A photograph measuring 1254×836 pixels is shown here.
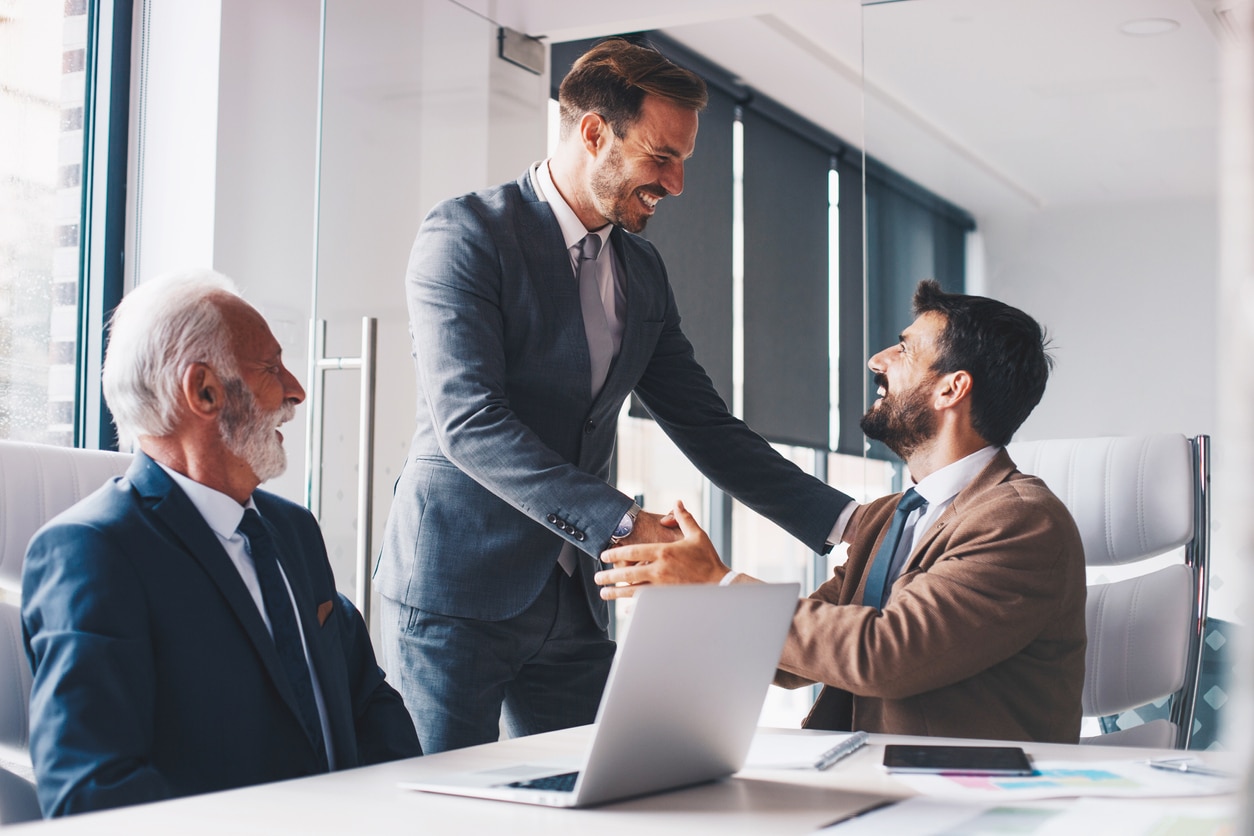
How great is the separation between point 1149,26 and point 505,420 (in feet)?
5.94

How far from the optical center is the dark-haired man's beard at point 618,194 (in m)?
2.08

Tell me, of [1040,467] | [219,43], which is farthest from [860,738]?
[219,43]

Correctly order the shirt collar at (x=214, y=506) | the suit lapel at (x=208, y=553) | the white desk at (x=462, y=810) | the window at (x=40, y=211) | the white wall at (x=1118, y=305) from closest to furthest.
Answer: the white desk at (x=462, y=810) → the suit lapel at (x=208, y=553) → the shirt collar at (x=214, y=506) → the white wall at (x=1118, y=305) → the window at (x=40, y=211)

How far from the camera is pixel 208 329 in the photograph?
1.61 m

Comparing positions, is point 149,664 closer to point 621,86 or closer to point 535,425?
point 535,425

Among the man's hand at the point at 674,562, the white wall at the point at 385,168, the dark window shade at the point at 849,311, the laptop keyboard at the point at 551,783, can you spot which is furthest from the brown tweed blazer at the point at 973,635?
the dark window shade at the point at 849,311

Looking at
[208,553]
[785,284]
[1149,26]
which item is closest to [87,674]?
[208,553]

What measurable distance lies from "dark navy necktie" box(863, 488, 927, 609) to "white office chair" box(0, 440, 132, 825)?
1132 millimetres

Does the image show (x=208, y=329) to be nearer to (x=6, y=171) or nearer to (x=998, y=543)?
(x=998, y=543)

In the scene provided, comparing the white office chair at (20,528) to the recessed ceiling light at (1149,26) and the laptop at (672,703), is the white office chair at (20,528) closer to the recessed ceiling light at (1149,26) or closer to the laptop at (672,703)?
the laptop at (672,703)

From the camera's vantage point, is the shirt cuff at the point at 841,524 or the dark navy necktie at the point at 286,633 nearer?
the dark navy necktie at the point at 286,633

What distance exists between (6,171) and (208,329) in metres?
1.54

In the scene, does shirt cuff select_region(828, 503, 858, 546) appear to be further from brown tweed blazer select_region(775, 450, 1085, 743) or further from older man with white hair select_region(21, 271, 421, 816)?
older man with white hair select_region(21, 271, 421, 816)

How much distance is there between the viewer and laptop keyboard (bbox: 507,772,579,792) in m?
1.06
